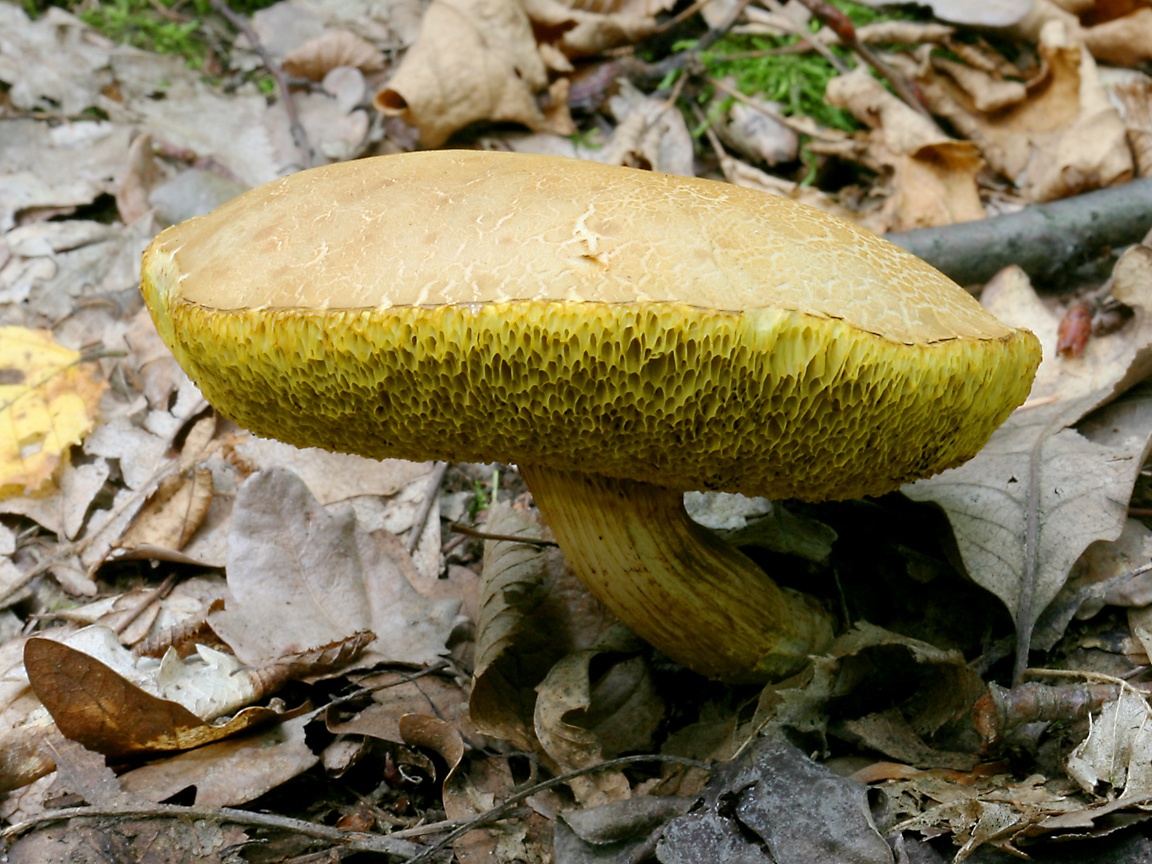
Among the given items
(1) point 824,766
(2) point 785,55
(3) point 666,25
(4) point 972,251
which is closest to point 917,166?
(4) point 972,251

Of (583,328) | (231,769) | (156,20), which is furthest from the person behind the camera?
(156,20)

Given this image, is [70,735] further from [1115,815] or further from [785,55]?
[785,55]

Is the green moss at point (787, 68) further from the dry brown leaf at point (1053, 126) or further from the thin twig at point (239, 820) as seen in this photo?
the thin twig at point (239, 820)

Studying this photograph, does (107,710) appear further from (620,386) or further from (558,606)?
(620,386)

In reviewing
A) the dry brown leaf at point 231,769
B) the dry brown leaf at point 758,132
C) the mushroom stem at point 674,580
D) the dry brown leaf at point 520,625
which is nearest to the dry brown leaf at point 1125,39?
the dry brown leaf at point 758,132

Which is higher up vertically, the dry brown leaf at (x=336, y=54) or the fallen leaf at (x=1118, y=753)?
the dry brown leaf at (x=336, y=54)

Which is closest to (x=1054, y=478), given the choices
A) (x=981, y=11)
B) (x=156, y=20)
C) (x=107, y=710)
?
(x=107, y=710)
